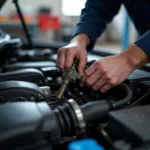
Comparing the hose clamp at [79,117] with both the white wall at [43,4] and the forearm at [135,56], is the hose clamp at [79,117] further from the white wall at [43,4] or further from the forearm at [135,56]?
the white wall at [43,4]

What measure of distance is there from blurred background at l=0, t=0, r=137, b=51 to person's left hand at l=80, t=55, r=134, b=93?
3.06 meters

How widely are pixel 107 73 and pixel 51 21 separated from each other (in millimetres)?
4098

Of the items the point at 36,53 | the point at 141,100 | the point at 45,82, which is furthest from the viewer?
the point at 36,53

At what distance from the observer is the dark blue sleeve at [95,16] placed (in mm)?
921

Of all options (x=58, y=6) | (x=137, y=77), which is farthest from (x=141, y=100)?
(x=58, y=6)

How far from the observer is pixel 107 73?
2.09 ft

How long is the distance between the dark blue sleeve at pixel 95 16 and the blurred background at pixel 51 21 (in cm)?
260

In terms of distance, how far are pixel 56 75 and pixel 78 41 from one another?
0.14 meters

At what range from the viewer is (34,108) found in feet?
1.38

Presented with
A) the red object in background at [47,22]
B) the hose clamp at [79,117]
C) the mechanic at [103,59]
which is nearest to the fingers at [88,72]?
the mechanic at [103,59]

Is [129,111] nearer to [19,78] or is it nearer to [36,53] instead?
[19,78]

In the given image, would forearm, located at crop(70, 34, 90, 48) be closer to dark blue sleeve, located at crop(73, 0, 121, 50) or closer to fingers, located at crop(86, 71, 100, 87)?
dark blue sleeve, located at crop(73, 0, 121, 50)

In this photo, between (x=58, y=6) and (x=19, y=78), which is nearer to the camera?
(x=19, y=78)

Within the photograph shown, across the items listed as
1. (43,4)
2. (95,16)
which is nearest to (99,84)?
(95,16)
